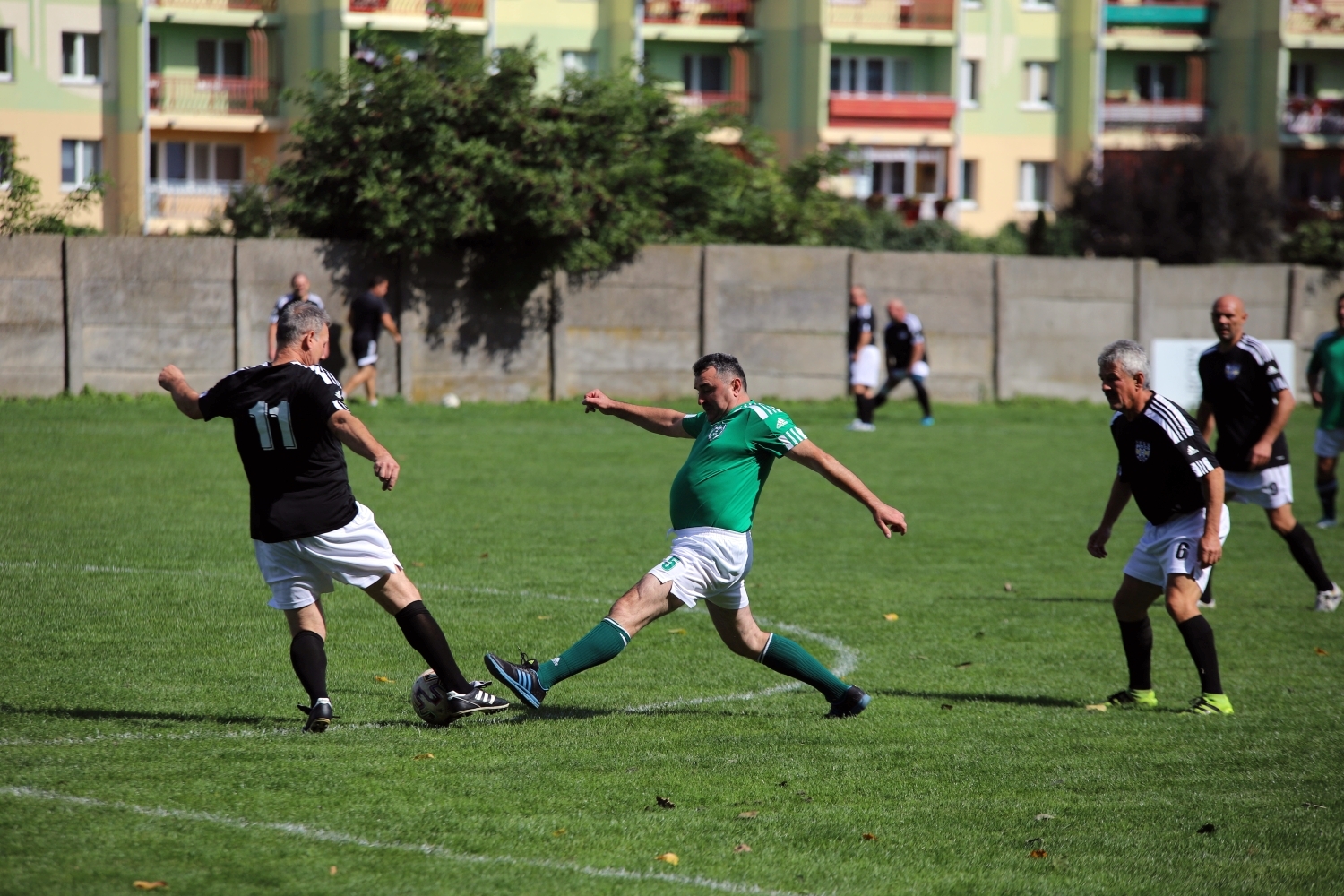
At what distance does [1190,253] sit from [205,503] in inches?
1491

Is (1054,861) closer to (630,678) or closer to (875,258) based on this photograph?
(630,678)

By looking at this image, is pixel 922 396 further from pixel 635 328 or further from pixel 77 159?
pixel 77 159

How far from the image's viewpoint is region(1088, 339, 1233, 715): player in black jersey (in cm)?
761

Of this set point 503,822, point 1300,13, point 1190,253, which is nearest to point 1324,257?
point 1190,253

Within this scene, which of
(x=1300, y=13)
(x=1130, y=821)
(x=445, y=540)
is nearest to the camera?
(x=1130, y=821)

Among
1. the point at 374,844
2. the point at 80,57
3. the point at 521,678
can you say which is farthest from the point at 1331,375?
the point at 80,57

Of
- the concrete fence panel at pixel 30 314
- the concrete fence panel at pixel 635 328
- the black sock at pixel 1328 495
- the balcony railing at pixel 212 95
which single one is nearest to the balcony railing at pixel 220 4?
the balcony railing at pixel 212 95

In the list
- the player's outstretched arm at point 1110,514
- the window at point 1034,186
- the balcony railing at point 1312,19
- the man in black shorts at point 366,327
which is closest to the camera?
the player's outstretched arm at point 1110,514

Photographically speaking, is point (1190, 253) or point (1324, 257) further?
point (1190, 253)

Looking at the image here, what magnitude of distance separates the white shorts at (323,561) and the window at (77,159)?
3928cm

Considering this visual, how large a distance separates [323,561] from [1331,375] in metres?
11.2

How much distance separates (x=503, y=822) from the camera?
5484 millimetres

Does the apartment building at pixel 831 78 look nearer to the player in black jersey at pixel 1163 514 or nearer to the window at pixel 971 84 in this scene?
the window at pixel 971 84

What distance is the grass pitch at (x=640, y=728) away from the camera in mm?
5168
